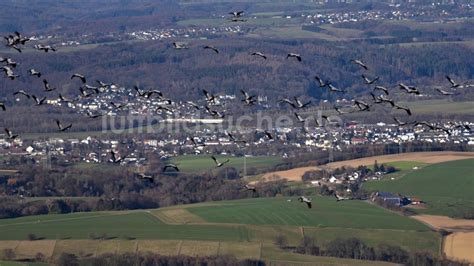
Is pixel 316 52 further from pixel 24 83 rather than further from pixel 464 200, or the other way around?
pixel 464 200

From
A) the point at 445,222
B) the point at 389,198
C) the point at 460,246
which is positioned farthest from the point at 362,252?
the point at 389,198

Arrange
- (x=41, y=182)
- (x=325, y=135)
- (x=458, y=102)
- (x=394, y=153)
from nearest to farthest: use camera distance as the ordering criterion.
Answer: (x=41, y=182) → (x=394, y=153) → (x=325, y=135) → (x=458, y=102)

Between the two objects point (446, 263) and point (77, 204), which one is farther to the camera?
point (77, 204)

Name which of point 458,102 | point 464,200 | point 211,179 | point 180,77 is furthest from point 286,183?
point 180,77

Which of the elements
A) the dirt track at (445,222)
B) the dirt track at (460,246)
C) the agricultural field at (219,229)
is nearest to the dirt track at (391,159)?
the agricultural field at (219,229)

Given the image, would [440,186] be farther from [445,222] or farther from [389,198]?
[445,222]

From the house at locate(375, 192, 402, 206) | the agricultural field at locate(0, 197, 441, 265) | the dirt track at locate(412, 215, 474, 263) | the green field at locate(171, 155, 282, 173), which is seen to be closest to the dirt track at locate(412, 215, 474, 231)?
the dirt track at locate(412, 215, 474, 263)

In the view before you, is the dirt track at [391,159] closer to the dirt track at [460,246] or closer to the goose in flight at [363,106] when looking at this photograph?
the dirt track at [460,246]
